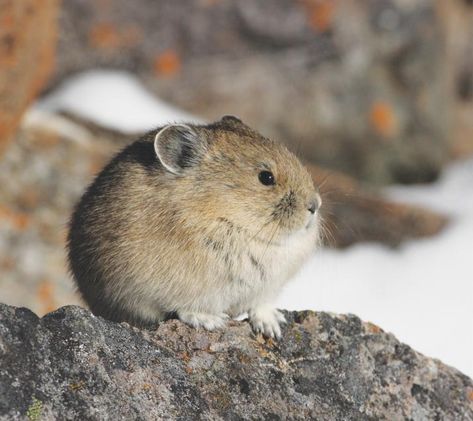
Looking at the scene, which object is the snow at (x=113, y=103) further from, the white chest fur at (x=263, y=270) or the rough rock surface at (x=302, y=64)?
the white chest fur at (x=263, y=270)

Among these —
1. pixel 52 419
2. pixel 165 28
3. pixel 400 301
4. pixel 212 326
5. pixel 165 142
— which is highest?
pixel 165 28

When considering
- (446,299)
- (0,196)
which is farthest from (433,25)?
Result: (0,196)

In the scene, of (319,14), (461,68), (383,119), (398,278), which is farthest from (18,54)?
(461,68)

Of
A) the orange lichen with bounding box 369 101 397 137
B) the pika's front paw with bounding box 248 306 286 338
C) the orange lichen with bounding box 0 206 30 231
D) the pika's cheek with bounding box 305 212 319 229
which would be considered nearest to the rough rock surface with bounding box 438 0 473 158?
the orange lichen with bounding box 369 101 397 137

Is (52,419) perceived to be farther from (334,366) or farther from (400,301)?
(400,301)

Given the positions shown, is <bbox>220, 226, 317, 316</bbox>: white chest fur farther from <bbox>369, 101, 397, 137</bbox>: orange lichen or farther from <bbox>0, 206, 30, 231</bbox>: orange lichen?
<bbox>369, 101, 397, 137</bbox>: orange lichen

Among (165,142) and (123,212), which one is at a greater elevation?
(165,142)

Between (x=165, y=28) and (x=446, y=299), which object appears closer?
(x=446, y=299)
